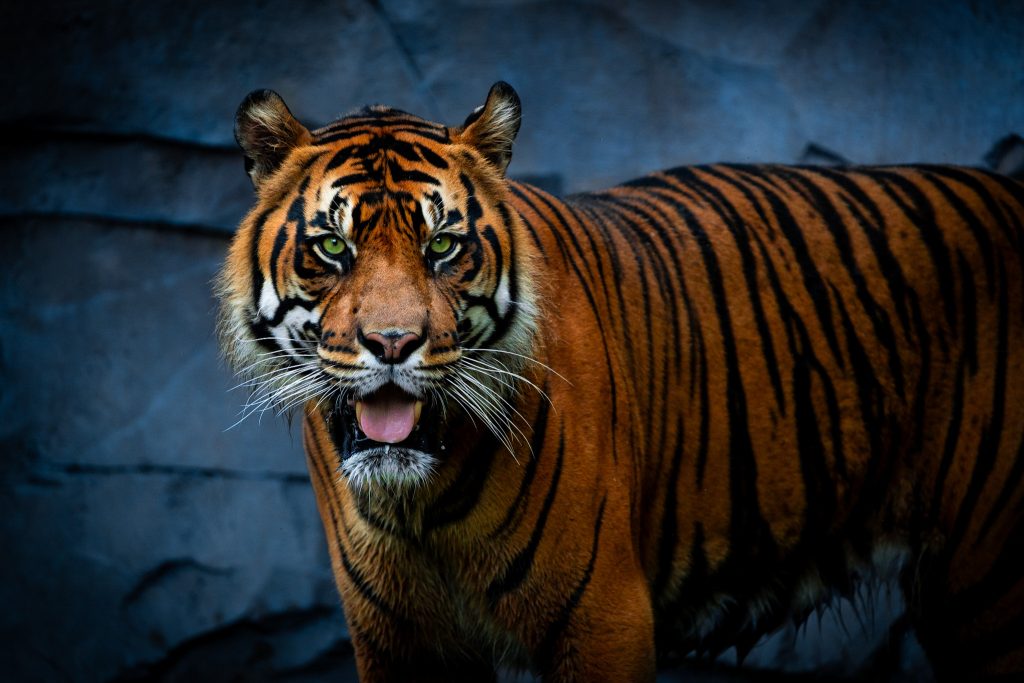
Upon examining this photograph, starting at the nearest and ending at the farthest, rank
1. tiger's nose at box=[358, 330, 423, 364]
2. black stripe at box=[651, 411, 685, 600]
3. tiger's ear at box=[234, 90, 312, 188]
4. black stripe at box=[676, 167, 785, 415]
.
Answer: tiger's nose at box=[358, 330, 423, 364] → tiger's ear at box=[234, 90, 312, 188] → black stripe at box=[651, 411, 685, 600] → black stripe at box=[676, 167, 785, 415]

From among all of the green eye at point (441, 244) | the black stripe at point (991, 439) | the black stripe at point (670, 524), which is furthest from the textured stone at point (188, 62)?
the black stripe at point (991, 439)

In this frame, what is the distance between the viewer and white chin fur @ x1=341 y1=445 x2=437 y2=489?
192cm

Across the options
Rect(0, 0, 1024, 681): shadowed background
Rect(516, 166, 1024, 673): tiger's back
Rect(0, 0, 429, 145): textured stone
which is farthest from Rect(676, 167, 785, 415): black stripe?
Rect(0, 0, 429, 145): textured stone

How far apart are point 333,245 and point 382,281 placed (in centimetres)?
14

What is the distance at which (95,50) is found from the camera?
153 inches

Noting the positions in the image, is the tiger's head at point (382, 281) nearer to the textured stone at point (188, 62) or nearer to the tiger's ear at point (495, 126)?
the tiger's ear at point (495, 126)

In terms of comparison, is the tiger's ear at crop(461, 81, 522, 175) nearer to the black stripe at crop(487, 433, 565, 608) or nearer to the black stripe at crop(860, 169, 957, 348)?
the black stripe at crop(487, 433, 565, 608)

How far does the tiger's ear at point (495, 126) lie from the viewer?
2123 mm

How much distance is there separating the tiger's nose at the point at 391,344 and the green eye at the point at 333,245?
0.65ft

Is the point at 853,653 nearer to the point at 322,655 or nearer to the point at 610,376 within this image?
the point at 322,655

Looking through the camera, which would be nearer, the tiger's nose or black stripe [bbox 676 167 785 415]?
the tiger's nose

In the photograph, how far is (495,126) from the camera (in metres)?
2.15

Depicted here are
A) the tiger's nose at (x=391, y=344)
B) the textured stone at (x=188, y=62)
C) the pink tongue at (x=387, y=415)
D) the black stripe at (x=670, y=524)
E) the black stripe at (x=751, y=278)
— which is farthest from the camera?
the textured stone at (x=188, y=62)

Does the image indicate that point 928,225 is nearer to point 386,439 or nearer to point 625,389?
point 625,389
